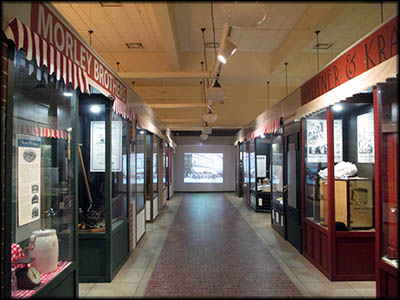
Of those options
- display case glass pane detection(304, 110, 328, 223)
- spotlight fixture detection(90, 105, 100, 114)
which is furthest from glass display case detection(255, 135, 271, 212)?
spotlight fixture detection(90, 105, 100, 114)

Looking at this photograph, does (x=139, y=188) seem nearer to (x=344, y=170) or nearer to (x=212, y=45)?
(x=212, y=45)

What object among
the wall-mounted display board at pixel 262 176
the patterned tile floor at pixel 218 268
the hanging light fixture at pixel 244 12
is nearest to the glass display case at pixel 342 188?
the patterned tile floor at pixel 218 268

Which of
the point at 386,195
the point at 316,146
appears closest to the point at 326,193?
the point at 316,146

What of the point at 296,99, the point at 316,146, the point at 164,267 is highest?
the point at 296,99

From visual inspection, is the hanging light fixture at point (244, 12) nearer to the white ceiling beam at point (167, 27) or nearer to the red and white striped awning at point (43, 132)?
the white ceiling beam at point (167, 27)

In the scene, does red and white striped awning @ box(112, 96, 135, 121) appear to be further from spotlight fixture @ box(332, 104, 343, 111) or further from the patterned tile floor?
spotlight fixture @ box(332, 104, 343, 111)

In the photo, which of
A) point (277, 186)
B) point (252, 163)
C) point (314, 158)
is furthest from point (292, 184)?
point (252, 163)

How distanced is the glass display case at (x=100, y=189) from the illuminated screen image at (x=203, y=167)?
11.8m

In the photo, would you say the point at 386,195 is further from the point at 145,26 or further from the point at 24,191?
the point at 145,26

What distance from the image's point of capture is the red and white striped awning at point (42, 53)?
190cm

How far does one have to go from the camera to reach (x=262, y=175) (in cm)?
995

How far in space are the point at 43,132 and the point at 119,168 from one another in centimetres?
153

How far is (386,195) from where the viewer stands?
2787 millimetres

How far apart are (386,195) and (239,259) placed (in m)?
2.72
